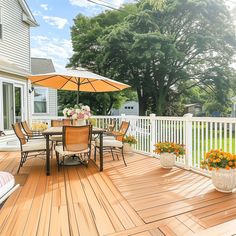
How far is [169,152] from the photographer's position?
4.27 metres

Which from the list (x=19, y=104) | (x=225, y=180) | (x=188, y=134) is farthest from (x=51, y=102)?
Answer: (x=225, y=180)

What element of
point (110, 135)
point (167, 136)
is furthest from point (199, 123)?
point (110, 135)

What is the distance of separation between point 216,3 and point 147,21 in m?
4.51

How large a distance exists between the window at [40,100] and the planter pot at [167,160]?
9.88 m

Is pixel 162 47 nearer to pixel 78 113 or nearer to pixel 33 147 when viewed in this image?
pixel 78 113

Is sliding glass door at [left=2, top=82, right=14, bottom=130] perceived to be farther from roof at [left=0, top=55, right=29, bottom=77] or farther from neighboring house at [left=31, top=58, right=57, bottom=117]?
neighboring house at [left=31, top=58, right=57, bottom=117]

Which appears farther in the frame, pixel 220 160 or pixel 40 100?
pixel 40 100

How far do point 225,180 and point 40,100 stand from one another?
37.4ft

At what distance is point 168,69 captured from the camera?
47.1 ft

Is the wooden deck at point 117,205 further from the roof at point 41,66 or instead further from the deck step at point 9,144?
the roof at point 41,66

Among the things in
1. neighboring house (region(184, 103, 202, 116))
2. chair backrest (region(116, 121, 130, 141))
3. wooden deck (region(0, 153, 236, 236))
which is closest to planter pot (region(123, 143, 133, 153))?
chair backrest (region(116, 121, 130, 141))

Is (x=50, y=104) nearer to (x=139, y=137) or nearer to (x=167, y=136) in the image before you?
(x=139, y=137)

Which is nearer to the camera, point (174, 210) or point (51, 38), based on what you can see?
point (174, 210)

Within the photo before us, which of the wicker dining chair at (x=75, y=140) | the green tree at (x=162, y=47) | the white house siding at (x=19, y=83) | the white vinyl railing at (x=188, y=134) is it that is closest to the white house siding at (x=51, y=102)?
the white house siding at (x=19, y=83)
